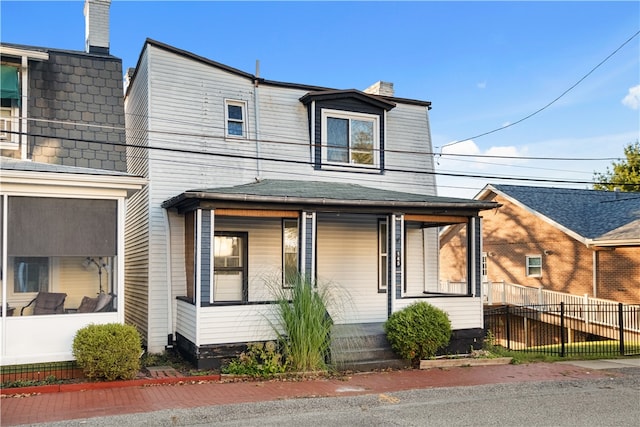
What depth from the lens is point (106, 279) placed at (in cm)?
1152

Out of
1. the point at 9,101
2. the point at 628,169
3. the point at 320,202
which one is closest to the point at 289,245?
the point at 320,202

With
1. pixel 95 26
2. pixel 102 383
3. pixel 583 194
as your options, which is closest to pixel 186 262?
pixel 102 383

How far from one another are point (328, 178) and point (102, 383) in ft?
24.8

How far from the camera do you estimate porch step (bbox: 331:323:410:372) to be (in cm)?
1180

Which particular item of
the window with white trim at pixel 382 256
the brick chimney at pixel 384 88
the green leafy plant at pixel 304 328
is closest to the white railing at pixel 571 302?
the window with white trim at pixel 382 256

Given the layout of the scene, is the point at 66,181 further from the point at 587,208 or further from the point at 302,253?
the point at 587,208

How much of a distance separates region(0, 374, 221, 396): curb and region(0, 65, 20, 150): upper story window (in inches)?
203

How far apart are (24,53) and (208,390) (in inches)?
312

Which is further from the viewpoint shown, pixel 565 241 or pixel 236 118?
pixel 565 241

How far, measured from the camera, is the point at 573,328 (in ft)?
65.2

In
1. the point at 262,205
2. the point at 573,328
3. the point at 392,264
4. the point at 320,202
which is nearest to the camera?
the point at 262,205

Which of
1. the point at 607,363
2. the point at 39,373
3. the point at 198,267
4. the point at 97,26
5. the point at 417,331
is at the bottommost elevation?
the point at 607,363

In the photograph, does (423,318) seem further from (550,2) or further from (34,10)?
(34,10)

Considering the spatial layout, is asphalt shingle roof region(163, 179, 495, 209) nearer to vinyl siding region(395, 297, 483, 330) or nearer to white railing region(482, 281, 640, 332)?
vinyl siding region(395, 297, 483, 330)
